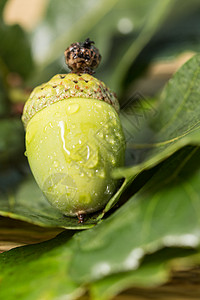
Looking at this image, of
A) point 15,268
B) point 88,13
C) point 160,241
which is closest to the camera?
point 160,241

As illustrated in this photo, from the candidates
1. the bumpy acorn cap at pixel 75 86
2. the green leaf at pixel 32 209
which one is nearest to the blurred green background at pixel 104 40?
the green leaf at pixel 32 209

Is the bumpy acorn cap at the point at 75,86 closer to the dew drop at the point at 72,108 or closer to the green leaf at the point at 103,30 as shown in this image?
the dew drop at the point at 72,108

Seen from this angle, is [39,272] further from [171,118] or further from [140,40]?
[140,40]

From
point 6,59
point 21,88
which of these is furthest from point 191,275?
point 6,59

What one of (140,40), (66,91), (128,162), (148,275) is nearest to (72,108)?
(66,91)

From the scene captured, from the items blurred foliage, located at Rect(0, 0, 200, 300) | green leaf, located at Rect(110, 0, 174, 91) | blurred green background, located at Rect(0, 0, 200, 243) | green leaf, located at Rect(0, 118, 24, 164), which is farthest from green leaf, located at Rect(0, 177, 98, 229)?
green leaf, located at Rect(110, 0, 174, 91)

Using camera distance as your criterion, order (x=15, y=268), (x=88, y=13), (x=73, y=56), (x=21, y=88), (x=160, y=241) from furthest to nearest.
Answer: (x=88, y=13), (x=21, y=88), (x=73, y=56), (x=15, y=268), (x=160, y=241)

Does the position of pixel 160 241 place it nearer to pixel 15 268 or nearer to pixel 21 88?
pixel 15 268
